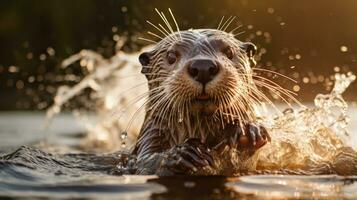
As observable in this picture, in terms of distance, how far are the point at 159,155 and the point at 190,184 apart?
1.97ft

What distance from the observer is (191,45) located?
4.55 metres

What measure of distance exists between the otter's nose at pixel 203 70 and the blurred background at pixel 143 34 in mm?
1573

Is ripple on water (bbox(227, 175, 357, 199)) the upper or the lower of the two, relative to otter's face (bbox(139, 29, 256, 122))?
lower

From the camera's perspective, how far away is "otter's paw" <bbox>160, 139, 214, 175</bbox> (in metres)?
4.09

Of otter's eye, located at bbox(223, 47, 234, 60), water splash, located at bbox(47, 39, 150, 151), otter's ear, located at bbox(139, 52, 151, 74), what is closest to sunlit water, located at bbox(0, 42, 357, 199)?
otter's ear, located at bbox(139, 52, 151, 74)

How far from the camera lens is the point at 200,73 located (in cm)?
405

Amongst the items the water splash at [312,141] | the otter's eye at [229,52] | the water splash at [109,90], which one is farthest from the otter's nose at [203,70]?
the water splash at [109,90]

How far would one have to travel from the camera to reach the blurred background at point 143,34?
319 inches

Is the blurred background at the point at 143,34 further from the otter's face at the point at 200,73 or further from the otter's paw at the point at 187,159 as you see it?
the otter's paw at the point at 187,159

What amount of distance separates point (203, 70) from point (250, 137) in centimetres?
46

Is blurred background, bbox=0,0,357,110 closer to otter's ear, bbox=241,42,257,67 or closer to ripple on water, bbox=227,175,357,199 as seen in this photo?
otter's ear, bbox=241,42,257,67

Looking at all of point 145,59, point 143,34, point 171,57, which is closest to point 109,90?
point 143,34

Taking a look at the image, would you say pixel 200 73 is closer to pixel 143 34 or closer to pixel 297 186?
pixel 297 186

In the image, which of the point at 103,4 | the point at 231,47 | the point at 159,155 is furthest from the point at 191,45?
the point at 103,4
